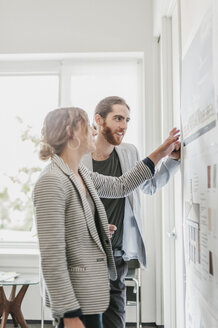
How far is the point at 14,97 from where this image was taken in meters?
3.22

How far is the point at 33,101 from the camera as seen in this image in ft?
10.5

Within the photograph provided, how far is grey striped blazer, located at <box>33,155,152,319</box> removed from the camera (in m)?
1.01

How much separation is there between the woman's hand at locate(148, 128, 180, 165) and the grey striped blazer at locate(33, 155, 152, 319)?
1.33ft

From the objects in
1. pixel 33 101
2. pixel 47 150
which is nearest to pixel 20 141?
pixel 33 101

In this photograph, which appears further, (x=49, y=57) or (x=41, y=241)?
(x=49, y=57)

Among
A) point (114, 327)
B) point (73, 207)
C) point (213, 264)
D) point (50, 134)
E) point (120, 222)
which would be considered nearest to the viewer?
point (213, 264)

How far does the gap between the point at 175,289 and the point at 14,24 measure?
2.58 m

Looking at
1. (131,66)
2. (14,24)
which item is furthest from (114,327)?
(14,24)

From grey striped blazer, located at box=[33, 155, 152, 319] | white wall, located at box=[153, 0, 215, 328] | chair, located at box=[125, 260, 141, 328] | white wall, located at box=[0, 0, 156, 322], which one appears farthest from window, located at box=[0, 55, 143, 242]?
grey striped blazer, located at box=[33, 155, 152, 319]

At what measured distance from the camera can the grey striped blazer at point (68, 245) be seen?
3.32ft

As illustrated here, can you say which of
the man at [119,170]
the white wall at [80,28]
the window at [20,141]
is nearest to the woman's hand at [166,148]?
the man at [119,170]

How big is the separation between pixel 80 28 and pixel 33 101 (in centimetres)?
82

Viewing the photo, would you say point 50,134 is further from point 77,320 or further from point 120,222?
point 120,222

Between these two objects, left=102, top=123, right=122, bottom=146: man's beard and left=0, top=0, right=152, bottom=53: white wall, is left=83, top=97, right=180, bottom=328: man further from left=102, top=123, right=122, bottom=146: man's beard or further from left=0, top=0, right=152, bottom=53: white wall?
left=0, top=0, right=152, bottom=53: white wall
